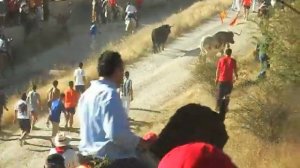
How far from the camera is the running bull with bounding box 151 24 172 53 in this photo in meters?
26.8

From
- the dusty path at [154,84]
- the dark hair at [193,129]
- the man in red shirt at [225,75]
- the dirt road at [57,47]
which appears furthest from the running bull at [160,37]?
the dark hair at [193,129]

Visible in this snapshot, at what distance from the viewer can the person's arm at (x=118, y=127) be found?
13.8 feet

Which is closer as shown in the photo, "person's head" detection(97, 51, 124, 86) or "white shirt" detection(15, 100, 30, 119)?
"person's head" detection(97, 51, 124, 86)

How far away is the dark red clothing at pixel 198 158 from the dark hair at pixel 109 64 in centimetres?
162

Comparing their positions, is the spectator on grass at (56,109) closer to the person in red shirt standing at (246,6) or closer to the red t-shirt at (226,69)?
the red t-shirt at (226,69)

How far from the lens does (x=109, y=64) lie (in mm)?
4602

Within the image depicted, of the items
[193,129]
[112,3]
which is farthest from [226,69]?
[112,3]

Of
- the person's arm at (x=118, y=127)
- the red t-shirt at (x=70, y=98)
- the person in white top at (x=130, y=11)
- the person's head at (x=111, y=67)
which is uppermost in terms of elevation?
the person in white top at (x=130, y=11)

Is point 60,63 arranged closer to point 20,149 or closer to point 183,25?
point 183,25

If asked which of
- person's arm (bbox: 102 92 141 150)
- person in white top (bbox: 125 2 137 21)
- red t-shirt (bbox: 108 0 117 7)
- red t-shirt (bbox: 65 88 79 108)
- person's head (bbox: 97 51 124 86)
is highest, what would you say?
red t-shirt (bbox: 108 0 117 7)

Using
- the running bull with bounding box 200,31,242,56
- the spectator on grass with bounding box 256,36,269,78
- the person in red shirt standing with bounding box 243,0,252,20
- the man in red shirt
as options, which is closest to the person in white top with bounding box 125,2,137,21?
the person in red shirt standing with bounding box 243,0,252,20

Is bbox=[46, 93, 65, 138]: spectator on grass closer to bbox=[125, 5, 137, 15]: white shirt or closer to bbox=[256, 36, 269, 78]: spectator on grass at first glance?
bbox=[256, 36, 269, 78]: spectator on grass

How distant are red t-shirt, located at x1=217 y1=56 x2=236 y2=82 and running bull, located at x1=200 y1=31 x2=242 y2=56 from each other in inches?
303

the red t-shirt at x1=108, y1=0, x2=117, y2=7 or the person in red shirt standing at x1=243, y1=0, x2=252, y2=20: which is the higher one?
the red t-shirt at x1=108, y1=0, x2=117, y2=7
